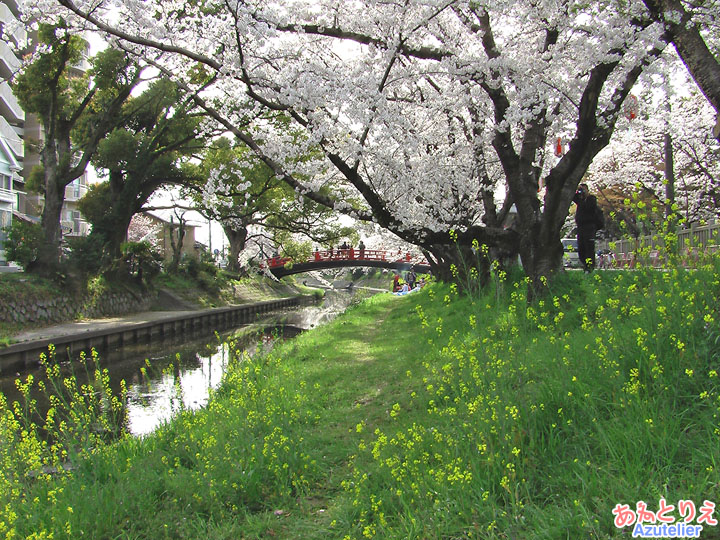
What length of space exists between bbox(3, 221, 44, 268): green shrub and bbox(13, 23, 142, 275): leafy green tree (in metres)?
0.23

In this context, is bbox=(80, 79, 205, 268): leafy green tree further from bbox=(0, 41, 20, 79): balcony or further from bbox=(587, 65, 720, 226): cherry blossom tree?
bbox=(587, 65, 720, 226): cherry blossom tree

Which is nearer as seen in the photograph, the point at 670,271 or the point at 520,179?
the point at 670,271

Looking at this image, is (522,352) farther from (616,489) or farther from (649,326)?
(616,489)

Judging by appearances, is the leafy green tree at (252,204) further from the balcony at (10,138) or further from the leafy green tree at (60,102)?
the balcony at (10,138)

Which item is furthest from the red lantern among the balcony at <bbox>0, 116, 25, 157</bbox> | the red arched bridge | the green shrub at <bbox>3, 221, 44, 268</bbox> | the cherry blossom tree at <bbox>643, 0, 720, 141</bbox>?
the balcony at <bbox>0, 116, 25, 157</bbox>

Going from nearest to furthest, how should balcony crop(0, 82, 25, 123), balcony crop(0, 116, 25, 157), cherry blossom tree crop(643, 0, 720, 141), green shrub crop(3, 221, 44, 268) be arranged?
cherry blossom tree crop(643, 0, 720, 141)
green shrub crop(3, 221, 44, 268)
balcony crop(0, 116, 25, 157)
balcony crop(0, 82, 25, 123)

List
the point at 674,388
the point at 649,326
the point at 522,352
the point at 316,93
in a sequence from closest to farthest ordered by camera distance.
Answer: the point at 674,388 < the point at 649,326 < the point at 522,352 < the point at 316,93

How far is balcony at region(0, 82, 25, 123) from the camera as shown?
89.4 ft

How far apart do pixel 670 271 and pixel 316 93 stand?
4.84m

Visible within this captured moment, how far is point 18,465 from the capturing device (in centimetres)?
414

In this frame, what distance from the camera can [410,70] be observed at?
7.92 m

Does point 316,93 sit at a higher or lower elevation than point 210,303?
higher

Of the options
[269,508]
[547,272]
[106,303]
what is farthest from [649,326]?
[106,303]

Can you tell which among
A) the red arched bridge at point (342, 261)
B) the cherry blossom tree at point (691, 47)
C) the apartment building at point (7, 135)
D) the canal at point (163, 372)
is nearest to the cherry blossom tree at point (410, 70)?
the cherry blossom tree at point (691, 47)
